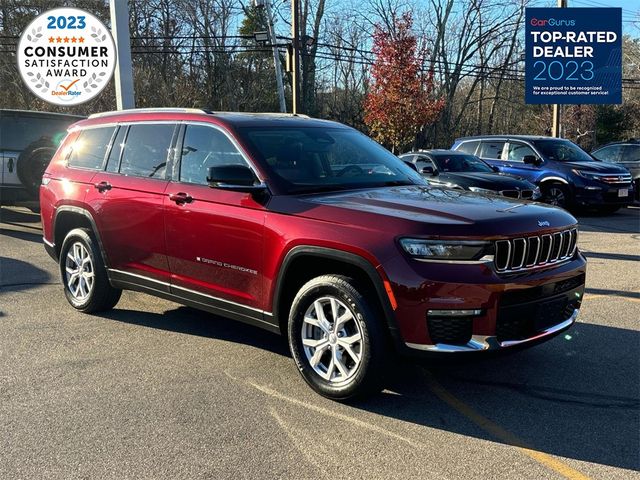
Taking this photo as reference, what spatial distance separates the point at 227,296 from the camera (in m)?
4.43

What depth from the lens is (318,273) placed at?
4.02 meters

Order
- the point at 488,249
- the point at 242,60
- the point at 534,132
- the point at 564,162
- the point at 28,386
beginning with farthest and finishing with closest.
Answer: the point at 534,132
the point at 242,60
the point at 564,162
the point at 28,386
the point at 488,249

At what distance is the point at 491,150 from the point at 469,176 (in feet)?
11.8

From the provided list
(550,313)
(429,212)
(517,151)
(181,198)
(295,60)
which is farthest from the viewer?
(295,60)

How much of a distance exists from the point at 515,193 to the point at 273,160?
7.62 metres

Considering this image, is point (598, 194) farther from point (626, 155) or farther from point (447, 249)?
point (447, 249)

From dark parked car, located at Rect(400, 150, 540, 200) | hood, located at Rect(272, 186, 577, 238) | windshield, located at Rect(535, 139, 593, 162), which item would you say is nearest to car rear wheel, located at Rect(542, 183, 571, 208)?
windshield, located at Rect(535, 139, 593, 162)

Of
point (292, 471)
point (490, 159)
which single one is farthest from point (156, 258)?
point (490, 159)

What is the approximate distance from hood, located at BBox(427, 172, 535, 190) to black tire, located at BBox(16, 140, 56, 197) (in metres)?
6.78

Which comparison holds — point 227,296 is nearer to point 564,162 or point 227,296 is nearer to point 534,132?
point 564,162

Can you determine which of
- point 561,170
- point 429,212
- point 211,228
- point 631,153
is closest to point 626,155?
point 631,153

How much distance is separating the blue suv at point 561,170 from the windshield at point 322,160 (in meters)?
9.46

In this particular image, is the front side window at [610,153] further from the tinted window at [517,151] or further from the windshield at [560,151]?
the tinted window at [517,151]

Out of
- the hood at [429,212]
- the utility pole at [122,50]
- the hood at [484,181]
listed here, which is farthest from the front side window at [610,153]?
the hood at [429,212]
